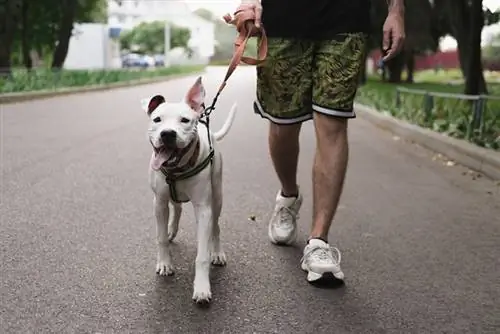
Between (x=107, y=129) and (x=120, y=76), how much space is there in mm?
19366

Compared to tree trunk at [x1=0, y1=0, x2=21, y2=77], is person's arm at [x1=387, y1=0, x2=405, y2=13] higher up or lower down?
higher up

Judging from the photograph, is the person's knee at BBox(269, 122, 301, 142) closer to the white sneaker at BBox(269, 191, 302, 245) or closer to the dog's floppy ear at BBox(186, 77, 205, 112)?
the white sneaker at BBox(269, 191, 302, 245)

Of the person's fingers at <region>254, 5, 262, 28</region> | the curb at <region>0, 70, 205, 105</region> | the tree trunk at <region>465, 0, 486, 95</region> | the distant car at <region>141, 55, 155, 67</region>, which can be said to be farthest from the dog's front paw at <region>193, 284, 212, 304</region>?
the distant car at <region>141, 55, 155, 67</region>

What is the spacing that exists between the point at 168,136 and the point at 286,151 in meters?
1.20

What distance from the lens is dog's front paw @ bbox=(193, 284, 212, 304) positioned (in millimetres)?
3066

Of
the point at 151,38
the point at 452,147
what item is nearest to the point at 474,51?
the point at 452,147

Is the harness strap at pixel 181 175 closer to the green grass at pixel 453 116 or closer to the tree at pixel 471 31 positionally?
the green grass at pixel 453 116

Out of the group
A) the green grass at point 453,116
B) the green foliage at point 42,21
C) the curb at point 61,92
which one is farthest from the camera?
the green foliage at point 42,21

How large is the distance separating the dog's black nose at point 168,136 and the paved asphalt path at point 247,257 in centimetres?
70

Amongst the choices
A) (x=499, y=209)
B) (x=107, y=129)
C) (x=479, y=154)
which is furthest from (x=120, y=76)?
(x=499, y=209)

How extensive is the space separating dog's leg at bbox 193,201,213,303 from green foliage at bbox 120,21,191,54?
7123cm

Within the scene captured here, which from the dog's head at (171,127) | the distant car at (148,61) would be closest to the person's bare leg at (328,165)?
the dog's head at (171,127)

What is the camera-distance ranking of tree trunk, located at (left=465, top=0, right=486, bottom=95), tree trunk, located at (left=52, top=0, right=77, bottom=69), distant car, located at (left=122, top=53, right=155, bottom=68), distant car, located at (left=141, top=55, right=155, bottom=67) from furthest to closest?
distant car, located at (left=141, top=55, right=155, bottom=67) → distant car, located at (left=122, top=53, right=155, bottom=68) → tree trunk, located at (left=52, top=0, right=77, bottom=69) → tree trunk, located at (left=465, top=0, right=486, bottom=95)

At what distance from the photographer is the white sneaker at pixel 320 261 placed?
3.36m
